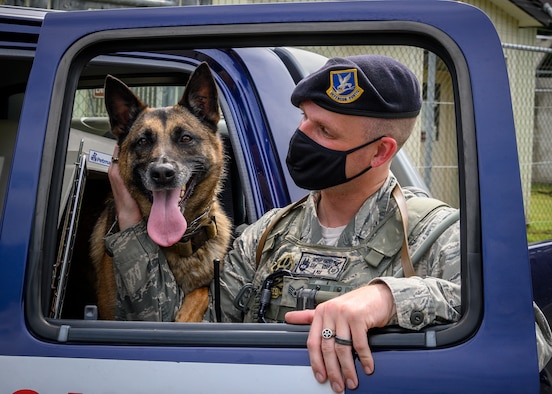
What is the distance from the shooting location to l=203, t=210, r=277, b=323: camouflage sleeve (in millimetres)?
2109

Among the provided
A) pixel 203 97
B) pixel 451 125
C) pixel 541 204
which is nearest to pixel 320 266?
pixel 203 97

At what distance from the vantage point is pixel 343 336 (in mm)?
1466

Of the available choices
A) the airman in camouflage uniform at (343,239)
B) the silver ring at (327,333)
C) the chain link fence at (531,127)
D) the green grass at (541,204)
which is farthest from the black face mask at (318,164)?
the green grass at (541,204)

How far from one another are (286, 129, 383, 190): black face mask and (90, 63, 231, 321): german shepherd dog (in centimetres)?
39

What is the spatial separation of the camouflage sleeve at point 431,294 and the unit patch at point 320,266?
0.77ft

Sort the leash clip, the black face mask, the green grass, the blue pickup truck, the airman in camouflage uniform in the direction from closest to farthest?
the blue pickup truck → the airman in camouflage uniform → the black face mask → the leash clip → the green grass

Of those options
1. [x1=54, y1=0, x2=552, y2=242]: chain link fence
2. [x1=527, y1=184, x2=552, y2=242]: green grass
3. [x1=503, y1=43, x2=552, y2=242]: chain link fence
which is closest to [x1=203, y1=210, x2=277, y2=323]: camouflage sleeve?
[x1=54, y1=0, x2=552, y2=242]: chain link fence

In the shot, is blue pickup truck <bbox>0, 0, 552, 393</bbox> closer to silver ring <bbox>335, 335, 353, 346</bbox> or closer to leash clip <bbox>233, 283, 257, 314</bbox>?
silver ring <bbox>335, 335, 353, 346</bbox>

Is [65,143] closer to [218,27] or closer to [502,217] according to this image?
[218,27]

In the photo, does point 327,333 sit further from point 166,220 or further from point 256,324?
point 166,220

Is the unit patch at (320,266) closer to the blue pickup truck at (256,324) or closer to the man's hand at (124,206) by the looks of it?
the blue pickup truck at (256,324)

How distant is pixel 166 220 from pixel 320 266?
1.53ft

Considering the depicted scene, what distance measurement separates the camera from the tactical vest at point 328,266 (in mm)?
1785

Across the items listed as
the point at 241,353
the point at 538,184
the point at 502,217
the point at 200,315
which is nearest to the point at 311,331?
the point at 241,353
